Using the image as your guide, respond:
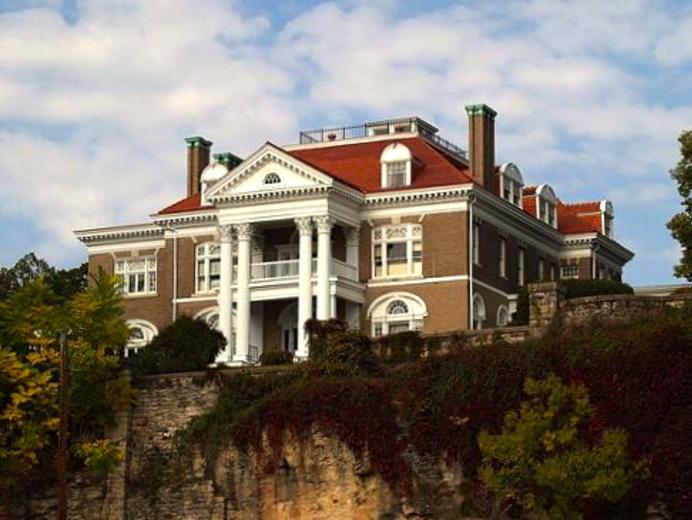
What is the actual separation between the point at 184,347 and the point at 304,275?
375 inches

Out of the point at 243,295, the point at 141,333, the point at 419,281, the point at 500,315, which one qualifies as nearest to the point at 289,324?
the point at 243,295

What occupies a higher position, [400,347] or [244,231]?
[244,231]

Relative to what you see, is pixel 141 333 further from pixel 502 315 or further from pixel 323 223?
pixel 502 315

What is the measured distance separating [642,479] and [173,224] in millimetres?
35740

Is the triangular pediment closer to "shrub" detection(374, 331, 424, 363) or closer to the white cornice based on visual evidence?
the white cornice

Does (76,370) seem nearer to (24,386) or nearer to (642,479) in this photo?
(24,386)

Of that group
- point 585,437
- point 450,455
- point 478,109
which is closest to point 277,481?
point 450,455

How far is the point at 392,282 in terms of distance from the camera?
234 ft

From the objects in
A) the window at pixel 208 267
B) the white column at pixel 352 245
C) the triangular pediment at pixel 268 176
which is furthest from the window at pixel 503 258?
the window at pixel 208 267

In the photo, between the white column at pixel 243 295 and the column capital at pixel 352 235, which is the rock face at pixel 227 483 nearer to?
the white column at pixel 243 295

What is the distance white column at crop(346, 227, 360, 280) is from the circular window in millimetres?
3449

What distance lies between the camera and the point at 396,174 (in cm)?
7319

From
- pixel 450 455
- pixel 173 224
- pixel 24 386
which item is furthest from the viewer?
pixel 173 224

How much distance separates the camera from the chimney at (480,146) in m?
73.1
